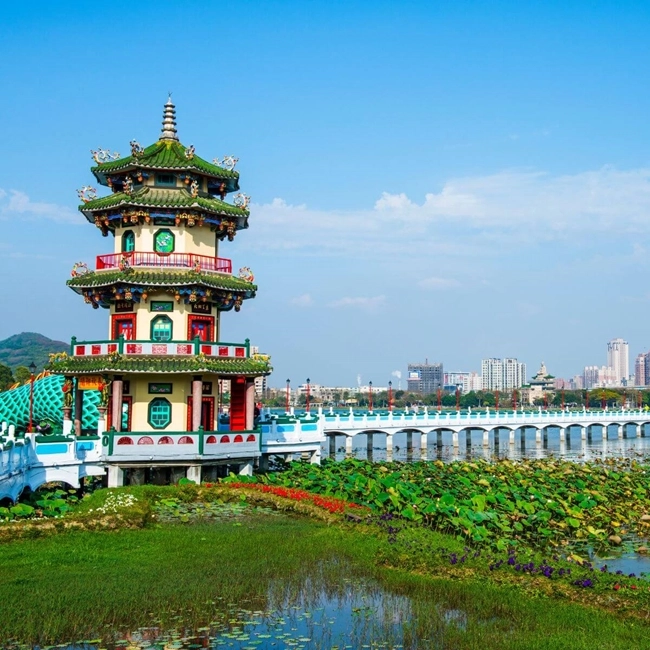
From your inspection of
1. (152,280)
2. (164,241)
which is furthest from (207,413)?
(164,241)

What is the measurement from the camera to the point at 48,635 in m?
11.9

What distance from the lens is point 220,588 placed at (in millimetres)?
14547

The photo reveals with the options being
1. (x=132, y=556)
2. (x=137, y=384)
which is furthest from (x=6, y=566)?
(x=137, y=384)

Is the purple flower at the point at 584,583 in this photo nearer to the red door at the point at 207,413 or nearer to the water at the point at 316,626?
the water at the point at 316,626

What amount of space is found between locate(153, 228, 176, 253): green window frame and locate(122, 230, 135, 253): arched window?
3.15ft

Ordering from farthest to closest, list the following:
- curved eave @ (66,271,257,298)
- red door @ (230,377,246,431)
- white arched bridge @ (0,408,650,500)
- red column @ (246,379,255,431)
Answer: red door @ (230,377,246,431)
red column @ (246,379,255,431)
curved eave @ (66,271,257,298)
white arched bridge @ (0,408,650,500)

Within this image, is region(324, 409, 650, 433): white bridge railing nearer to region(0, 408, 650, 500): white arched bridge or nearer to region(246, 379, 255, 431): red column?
region(0, 408, 650, 500): white arched bridge

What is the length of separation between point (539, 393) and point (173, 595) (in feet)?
637

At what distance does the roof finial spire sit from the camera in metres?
32.1

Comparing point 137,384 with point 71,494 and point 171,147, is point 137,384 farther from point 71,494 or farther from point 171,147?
point 171,147

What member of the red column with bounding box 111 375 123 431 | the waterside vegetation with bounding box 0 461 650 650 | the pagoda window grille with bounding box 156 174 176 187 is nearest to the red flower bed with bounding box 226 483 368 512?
the waterside vegetation with bounding box 0 461 650 650

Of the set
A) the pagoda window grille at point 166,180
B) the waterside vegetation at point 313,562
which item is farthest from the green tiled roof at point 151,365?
the pagoda window grille at point 166,180

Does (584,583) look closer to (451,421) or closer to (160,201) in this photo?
(160,201)

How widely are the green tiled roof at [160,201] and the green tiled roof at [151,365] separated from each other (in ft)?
19.0
